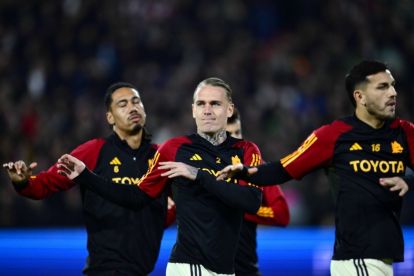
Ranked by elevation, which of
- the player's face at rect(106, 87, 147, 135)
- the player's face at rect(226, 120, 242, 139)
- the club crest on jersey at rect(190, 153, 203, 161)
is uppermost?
the player's face at rect(106, 87, 147, 135)

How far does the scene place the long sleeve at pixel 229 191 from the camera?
4996 millimetres

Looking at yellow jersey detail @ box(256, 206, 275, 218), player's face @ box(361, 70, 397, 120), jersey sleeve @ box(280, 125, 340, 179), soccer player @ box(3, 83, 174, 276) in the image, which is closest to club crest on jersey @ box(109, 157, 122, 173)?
soccer player @ box(3, 83, 174, 276)

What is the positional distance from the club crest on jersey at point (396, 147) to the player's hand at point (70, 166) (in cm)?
193

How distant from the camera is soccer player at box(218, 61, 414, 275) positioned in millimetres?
5094

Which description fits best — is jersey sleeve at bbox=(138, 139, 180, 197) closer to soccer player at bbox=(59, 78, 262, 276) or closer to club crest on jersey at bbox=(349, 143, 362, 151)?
soccer player at bbox=(59, 78, 262, 276)

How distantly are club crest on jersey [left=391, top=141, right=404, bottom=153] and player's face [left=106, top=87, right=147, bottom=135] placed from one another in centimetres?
195

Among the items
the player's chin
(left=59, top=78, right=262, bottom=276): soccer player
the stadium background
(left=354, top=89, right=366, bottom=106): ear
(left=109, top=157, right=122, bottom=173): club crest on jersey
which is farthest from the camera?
the stadium background

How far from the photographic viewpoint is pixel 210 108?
526cm

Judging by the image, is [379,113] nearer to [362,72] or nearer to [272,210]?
[362,72]

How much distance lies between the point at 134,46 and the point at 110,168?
29.3ft

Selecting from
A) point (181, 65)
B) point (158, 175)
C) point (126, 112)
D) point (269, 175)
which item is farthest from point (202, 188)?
point (181, 65)

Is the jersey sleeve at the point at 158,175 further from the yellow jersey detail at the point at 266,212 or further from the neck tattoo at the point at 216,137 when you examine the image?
the yellow jersey detail at the point at 266,212

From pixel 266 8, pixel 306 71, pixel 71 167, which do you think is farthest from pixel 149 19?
pixel 71 167

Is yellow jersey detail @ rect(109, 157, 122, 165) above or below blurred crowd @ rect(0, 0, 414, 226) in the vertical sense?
Result: below
